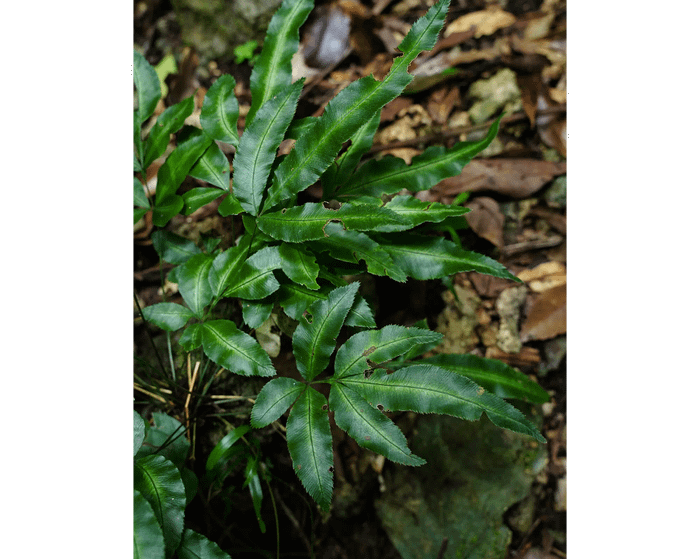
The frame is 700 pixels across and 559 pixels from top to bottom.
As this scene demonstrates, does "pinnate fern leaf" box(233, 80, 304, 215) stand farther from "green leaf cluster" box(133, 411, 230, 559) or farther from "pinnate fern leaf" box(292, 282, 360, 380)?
"green leaf cluster" box(133, 411, 230, 559)

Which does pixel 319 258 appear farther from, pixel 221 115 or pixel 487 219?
pixel 487 219

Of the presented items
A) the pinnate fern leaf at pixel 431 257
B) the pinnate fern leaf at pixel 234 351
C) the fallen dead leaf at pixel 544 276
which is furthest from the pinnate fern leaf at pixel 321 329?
the fallen dead leaf at pixel 544 276

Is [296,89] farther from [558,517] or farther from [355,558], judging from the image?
[558,517]

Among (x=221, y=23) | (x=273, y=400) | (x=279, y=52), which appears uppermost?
(x=221, y=23)

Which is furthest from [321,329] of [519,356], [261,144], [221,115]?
[519,356]

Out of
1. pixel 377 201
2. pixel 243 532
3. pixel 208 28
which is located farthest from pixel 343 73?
pixel 243 532

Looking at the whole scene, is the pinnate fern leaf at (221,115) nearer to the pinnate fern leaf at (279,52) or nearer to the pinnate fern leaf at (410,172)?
the pinnate fern leaf at (279,52)
